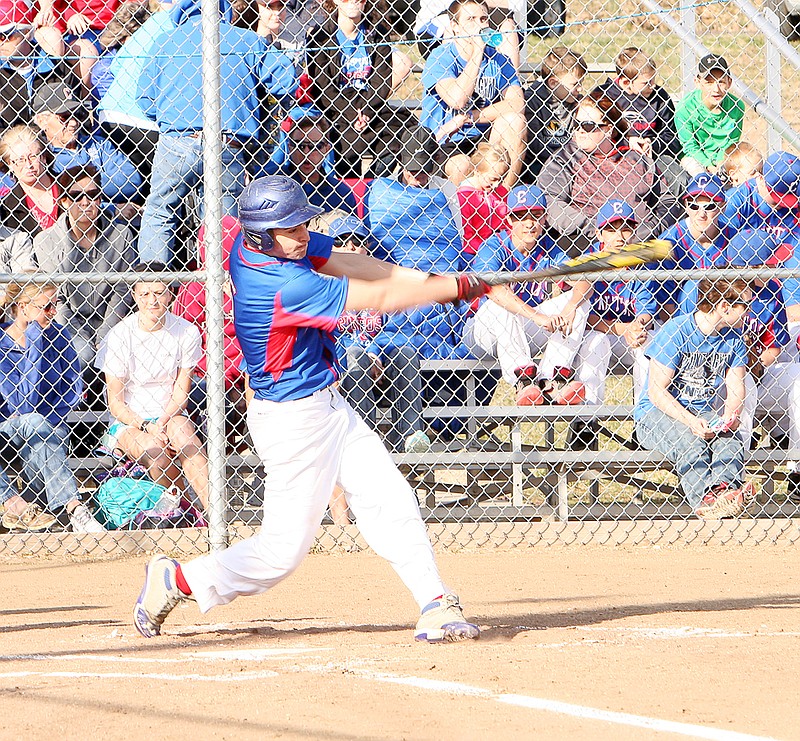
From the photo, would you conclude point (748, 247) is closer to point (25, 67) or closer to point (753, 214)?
point (753, 214)

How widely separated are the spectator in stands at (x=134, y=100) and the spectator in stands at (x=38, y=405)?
1.24 m

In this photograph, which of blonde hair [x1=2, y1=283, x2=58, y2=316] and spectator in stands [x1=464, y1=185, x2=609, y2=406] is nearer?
blonde hair [x1=2, y1=283, x2=58, y2=316]

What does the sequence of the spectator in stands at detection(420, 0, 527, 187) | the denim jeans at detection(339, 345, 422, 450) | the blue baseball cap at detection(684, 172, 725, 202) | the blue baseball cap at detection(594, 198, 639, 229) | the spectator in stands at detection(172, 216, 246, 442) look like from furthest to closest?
the spectator in stands at detection(420, 0, 527, 187) < the blue baseball cap at detection(594, 198, 639, 229) < the blue baseball cap at detection(684, 172, 725, 202) < the denim jeans at detection(339, 345, 422, 450) < the spectator in stands at detection(172, 216, 246, 442)

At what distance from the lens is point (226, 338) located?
763 cm

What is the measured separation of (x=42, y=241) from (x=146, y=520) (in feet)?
6.30

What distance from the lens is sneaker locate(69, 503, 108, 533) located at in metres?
7.54

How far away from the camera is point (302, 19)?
8.87 metres

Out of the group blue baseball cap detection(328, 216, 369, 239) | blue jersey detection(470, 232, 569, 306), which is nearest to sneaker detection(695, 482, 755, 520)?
blue jersey detection(470, 232, 569, 306)

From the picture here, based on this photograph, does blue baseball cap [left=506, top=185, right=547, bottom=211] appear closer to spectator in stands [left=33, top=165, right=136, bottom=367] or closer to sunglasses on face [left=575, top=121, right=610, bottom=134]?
sunglasses on face [left=575, top=121, right=610, bottom=134]

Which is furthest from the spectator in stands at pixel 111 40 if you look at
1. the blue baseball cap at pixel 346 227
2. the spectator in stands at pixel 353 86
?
the blue baseball cap at pixel 346 227

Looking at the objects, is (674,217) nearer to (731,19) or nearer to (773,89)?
(773,89)

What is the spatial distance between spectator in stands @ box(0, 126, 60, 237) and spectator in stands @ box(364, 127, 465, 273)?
2144 millimetres

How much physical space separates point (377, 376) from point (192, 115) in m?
2.05

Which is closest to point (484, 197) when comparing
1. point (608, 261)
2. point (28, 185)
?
point (28, 185)
